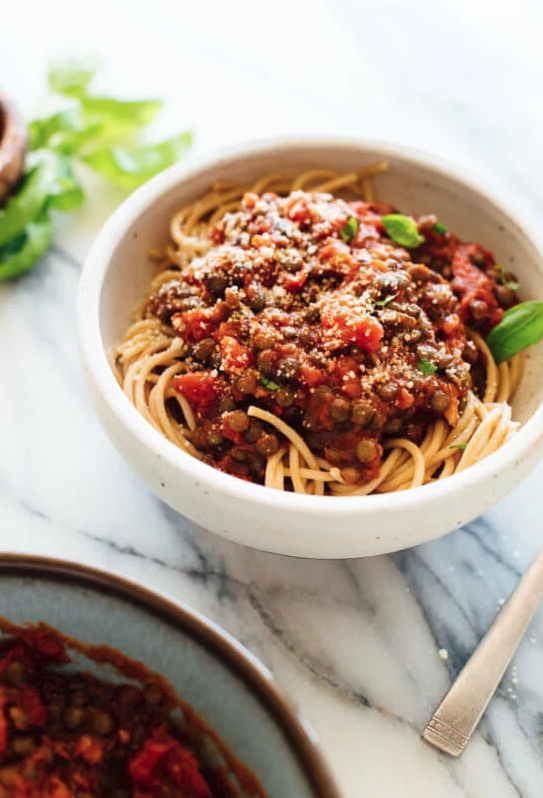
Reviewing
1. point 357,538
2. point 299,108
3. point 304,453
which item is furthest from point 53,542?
point 299,108

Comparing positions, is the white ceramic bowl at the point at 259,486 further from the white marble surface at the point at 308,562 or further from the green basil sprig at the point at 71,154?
the green basil sprig at the point at 71,154

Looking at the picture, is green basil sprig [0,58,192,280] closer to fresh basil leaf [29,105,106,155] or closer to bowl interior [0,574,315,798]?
fresh basil leaf [29,105,106,155]

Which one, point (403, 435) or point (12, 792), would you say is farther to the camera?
point (403, 435)

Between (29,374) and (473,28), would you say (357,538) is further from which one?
(473,28)

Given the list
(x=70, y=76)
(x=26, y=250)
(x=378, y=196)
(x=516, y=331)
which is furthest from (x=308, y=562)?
(x=70, y=76)

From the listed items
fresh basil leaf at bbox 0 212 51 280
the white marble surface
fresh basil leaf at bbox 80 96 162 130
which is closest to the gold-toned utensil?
the white marble surface
